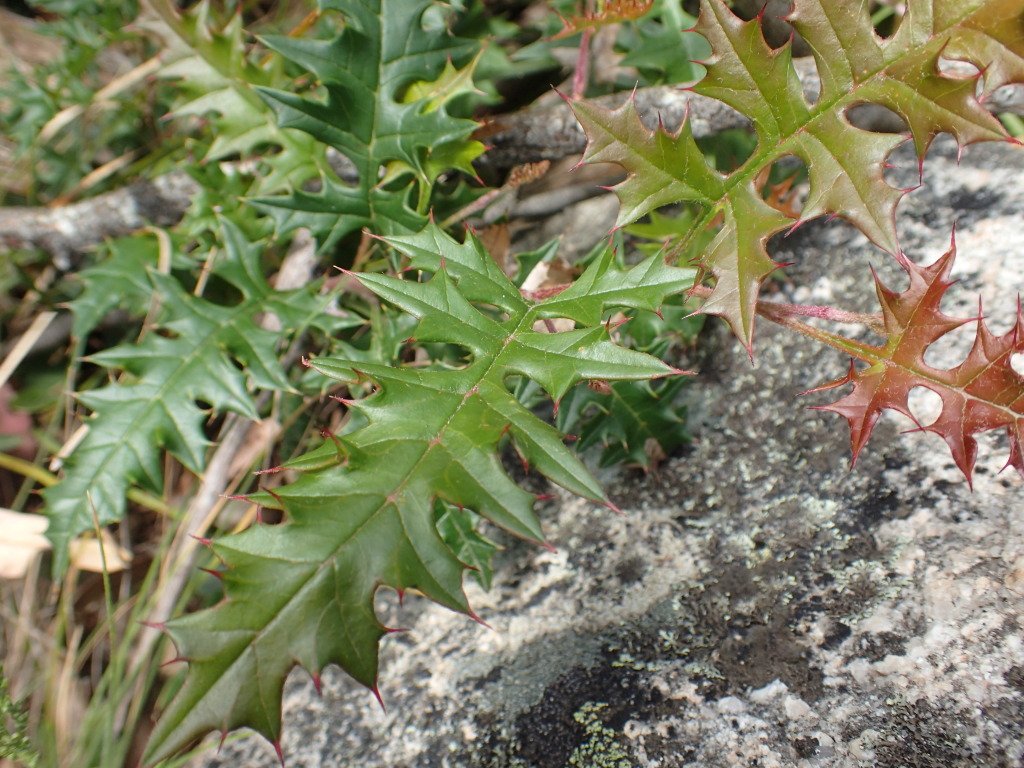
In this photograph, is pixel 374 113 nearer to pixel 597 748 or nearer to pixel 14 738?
pixel 597 748

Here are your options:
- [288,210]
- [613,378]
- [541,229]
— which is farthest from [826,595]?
[288,210]

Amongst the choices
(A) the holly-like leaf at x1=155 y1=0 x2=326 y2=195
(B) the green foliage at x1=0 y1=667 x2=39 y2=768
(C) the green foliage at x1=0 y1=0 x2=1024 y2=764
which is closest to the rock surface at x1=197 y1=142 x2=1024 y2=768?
(C) the green foliage at x1=0 y1=0 x2=1024 y2=764

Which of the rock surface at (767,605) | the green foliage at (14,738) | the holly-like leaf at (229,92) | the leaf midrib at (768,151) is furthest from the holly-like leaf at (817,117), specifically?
the green foliage at (14,738)

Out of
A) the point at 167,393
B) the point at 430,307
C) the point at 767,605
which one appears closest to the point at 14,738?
the point at 167,393

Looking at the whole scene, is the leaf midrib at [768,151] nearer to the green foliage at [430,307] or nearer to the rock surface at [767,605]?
the green foliage at [430,307]

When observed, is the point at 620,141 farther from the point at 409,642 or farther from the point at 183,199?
the point at 183,199
